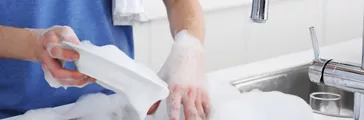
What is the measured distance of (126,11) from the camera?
3.43 feet

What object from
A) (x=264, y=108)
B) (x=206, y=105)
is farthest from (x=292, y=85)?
(x=206, y=105)

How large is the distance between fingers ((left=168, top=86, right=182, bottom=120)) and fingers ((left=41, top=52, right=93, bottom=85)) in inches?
6.0

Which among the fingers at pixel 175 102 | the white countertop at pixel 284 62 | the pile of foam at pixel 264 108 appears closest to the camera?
the fingers at pixel 175 102

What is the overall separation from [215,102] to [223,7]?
756mm

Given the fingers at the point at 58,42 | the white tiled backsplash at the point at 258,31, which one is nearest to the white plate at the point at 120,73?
the fingers at the point at 58,42

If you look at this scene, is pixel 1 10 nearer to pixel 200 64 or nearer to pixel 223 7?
pixel 200 64

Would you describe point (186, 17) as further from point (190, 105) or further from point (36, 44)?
point (36, 44)

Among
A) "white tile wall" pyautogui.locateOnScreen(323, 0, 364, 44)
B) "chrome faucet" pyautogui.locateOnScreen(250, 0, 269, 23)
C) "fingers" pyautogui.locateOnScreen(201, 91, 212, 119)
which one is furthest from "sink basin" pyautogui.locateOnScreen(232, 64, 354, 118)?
"white tile wall" pyautogui.locateOnScreen(323, 0, 364, 44)

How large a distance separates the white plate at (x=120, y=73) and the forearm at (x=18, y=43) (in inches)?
2.6

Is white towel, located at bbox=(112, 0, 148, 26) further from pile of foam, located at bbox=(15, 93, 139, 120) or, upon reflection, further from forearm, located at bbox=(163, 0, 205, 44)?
pile of foam, located at bbox=(15, 93, 139, 120)

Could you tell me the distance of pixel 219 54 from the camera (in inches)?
67.2

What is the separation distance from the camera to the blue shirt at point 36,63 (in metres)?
0.86

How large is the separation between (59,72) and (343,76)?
389 millimetres

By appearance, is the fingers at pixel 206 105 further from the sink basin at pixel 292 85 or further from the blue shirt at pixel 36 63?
the sink basin at pixel 292 85
